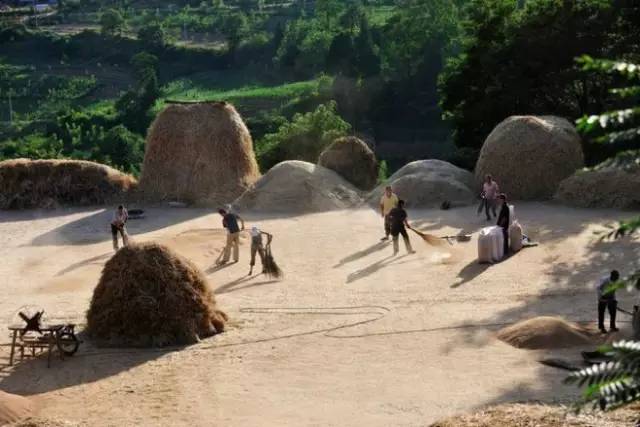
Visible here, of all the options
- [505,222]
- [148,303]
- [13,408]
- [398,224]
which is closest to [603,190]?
[505,222]

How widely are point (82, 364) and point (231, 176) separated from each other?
44.1ft

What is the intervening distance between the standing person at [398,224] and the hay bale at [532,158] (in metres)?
5.76

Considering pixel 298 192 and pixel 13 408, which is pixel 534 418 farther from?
pixel 298 192

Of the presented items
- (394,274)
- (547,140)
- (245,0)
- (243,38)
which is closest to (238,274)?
(394,274)

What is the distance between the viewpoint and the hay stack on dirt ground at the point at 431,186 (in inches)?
1072

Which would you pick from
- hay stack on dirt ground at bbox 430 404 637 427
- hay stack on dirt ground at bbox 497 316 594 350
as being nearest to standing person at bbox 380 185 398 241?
hay stack on dirt ground at bbox 497 316 594 350

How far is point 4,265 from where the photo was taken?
23.5m

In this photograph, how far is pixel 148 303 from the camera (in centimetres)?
1712

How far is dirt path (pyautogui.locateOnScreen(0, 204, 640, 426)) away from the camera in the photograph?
47.3 ft

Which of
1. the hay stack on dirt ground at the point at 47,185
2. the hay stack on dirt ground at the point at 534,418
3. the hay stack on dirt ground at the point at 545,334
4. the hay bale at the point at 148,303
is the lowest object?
the hay stack on dirt ground at the point at 534,418

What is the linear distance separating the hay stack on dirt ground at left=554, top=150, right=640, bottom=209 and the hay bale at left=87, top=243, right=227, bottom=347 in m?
11.6

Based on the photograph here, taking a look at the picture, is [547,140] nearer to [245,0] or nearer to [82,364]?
[82,364]

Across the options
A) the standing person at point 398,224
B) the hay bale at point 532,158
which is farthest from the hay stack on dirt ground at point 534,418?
the hay bale at point 532,158

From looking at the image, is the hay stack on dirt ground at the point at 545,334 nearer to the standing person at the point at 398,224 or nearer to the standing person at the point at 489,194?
the standing person at the point at 398,224
